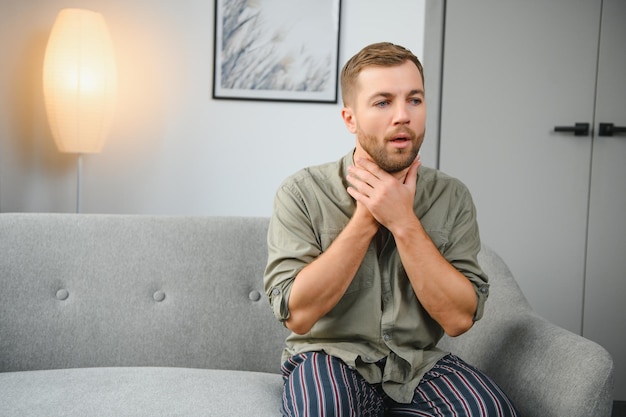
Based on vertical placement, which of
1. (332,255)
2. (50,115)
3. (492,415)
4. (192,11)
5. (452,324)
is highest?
(192,11)

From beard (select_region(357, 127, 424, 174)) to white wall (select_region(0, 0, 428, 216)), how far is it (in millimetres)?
1426

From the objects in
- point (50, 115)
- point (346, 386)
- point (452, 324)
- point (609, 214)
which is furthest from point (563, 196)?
point (50, 115)

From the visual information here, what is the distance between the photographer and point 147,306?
1.83 metres

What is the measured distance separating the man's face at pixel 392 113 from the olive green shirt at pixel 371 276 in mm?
151

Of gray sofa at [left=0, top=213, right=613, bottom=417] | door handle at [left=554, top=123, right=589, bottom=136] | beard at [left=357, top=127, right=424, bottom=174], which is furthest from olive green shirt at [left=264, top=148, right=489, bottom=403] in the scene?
door handle at [left=554, top=123, right=589, bottom=136]

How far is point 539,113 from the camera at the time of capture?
2830mm

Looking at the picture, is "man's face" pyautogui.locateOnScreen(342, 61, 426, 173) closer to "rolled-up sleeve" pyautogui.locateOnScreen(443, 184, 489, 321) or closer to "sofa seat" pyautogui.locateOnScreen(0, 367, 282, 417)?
"rolled-up sleeve" pyautogui.locateOnScreen(443, 184, 489, 321)

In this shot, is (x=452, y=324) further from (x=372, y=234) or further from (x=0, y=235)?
(x=0, y=235)

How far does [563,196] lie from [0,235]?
7.02 feet

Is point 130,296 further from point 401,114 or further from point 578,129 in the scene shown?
point 578,129

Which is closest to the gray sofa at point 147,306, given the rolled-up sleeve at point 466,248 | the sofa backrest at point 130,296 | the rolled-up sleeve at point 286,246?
the sofa backrest at point 130,296

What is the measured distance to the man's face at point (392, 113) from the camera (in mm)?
1390

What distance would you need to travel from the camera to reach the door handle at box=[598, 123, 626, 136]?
2770 millimetres

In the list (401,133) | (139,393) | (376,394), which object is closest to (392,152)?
(401,133)
